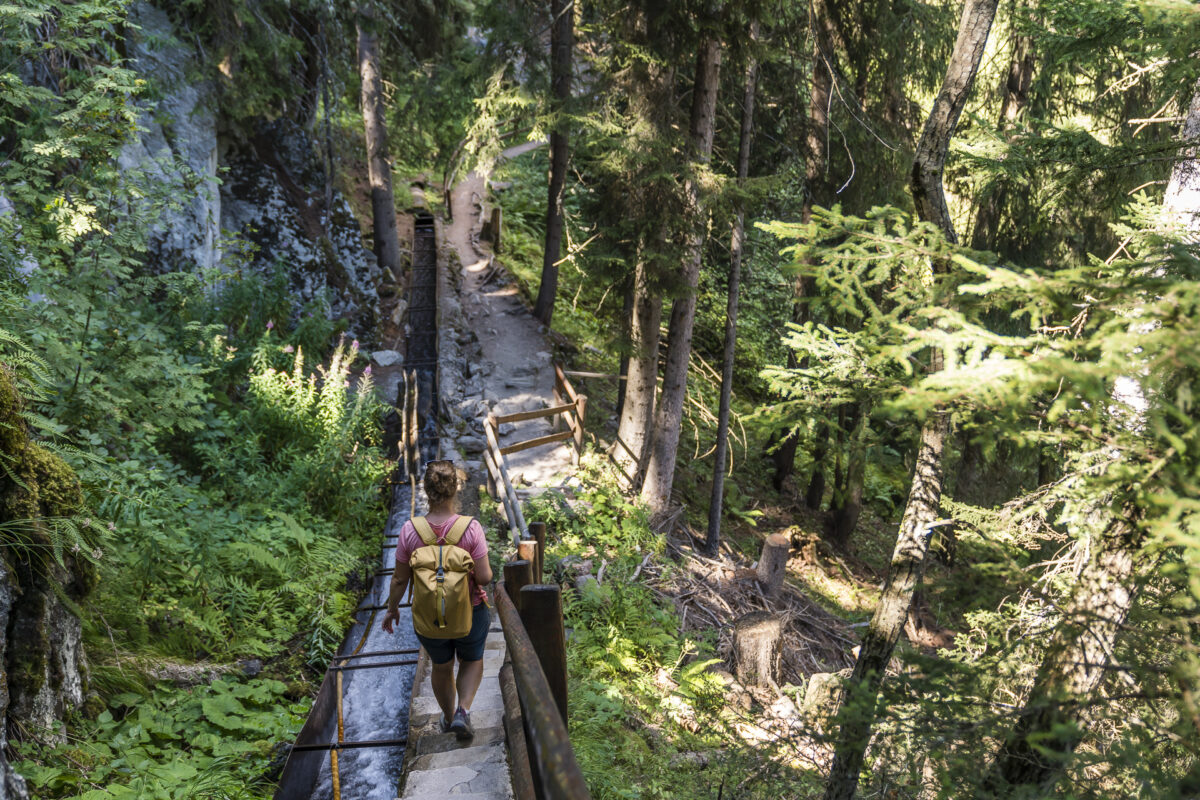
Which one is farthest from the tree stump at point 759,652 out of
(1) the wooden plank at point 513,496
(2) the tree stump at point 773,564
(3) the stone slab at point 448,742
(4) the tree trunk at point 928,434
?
(3) the stone slab at point 448,742

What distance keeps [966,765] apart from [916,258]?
8.94 ft

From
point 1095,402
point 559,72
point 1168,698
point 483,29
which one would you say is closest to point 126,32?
point 483,29

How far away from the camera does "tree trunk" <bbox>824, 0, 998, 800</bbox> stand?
455 centimetres

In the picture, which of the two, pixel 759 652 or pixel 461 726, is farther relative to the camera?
pixel 759 652

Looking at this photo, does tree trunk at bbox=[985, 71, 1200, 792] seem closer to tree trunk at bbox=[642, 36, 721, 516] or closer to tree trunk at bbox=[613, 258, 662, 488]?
tree trunk at bbox=[642, 36, 721, 516]

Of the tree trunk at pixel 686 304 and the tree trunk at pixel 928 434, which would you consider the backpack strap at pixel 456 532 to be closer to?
the tree trunk at pixel 928 434

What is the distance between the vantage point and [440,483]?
4.45 meters

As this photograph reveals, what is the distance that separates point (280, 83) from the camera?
1645 centimetres

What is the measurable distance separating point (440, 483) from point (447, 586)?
0.65 metres

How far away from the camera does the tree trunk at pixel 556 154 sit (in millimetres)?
15984

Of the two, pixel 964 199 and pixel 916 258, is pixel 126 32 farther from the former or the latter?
pixel 964 199

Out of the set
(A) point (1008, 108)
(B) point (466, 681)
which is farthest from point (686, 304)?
(B) point (466, 681)

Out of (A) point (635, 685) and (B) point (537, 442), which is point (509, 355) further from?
(A) point (635, 685)

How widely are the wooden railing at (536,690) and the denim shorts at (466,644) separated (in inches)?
10.1
